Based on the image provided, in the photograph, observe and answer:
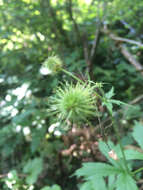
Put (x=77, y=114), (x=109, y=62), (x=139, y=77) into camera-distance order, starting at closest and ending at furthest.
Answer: (x=77, y=114) → (x=139, y=77) → (x=109, y=62)

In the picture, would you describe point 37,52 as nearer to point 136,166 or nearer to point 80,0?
point 80,0

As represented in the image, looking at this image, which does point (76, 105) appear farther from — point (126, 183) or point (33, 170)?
point (33, 170)

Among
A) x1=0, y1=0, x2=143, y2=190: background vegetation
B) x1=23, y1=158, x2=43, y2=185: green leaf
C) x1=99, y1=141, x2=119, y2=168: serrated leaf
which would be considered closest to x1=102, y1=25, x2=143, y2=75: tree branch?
x1=0, y1=0, x2=143, y2=190: background vegetation

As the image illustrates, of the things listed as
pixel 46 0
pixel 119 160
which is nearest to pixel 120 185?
pixel 119 160

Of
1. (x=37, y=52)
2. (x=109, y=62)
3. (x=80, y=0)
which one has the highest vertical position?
(x=80, y=0)

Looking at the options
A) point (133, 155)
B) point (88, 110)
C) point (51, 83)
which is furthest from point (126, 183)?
point (51, 83)

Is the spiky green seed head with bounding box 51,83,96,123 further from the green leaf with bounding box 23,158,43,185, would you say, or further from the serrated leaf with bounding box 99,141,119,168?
the green leaf with bounding box 23,158,43,185
